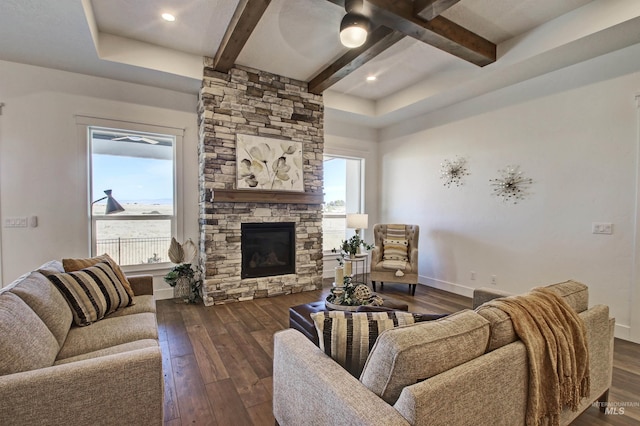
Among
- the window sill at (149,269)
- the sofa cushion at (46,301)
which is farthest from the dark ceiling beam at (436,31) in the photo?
the window sill at (149,269)

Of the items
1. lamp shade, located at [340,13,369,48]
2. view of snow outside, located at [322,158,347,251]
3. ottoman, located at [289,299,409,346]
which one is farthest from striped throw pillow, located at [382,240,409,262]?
lamp shade, located at [340,13,369,48]

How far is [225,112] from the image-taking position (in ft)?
13.0

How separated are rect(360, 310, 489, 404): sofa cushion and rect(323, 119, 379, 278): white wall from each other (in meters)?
4.30

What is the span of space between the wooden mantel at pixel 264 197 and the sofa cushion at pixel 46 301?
6.95ft

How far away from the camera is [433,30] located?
285 centimetres

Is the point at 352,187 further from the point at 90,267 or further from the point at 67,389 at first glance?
the point at 67,389

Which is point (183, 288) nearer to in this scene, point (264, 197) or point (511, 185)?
point (264, 197)

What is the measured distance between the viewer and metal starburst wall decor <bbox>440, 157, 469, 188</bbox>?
14.8 feet

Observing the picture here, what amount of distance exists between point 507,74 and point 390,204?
2.84 metres

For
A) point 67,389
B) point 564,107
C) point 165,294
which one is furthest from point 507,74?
point 165,294

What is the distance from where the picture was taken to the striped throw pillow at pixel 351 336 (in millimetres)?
1277

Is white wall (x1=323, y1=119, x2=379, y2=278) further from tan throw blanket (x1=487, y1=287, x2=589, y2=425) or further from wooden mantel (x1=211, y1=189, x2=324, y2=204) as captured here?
tan throw blanket (x1=487, y1=287, x2=589, y2=425)

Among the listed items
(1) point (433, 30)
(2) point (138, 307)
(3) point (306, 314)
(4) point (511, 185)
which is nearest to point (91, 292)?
(2) point (138, 307)

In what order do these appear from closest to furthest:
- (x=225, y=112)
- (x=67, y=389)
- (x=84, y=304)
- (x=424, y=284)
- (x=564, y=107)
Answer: (x=67, y=389)
(x=84, y=304)
(x=564, y=107)
(x=225, y=112)
(x=424, y=284)
